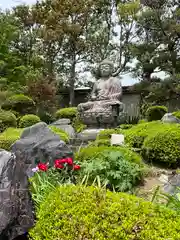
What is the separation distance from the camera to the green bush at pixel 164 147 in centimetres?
557

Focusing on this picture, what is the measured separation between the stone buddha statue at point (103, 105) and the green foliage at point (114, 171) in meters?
4.65

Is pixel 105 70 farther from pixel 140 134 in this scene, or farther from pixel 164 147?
pixel 164 147

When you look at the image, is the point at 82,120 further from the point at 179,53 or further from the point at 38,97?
the point at 179,53

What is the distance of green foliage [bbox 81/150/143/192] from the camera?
412 cm

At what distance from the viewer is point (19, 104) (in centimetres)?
1283

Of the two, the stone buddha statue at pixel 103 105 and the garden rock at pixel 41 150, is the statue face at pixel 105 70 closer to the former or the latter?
the stone buddha statue at pixel 103 105

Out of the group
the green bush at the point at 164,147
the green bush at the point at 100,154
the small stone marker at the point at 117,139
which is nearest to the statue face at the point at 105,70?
the small stone marker at the point at 117,139

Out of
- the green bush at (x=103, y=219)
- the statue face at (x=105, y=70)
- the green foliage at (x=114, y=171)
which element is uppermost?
the statue face at (x=105, y=70)

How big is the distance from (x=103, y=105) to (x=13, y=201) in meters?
6.60

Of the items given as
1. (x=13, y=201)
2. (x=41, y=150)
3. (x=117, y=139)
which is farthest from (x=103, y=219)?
(x=117, y=139)

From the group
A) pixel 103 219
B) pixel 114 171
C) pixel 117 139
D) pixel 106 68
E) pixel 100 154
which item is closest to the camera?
pixel 103 219

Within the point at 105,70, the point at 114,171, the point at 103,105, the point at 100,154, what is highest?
the point at 105,70

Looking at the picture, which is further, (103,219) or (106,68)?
(106,68)

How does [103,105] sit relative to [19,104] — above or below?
above
